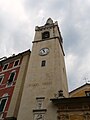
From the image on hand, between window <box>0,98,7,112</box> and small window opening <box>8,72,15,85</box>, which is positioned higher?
small window opening <box>8,72,15,85</box>

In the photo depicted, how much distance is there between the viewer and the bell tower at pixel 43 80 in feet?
61.7

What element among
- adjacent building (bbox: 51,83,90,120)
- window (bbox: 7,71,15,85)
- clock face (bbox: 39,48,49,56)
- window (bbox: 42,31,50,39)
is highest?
window (bbox: 42,31,50,39)

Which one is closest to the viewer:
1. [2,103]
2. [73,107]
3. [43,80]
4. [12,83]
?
[73,107]

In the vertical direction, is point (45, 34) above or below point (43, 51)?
above

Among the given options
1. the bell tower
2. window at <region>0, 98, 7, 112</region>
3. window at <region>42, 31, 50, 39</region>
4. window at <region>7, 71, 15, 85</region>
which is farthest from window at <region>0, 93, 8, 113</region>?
window at <region>42, 31, 50, 39</region>

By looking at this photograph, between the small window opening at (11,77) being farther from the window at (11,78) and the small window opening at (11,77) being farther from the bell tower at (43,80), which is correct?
the bell tower at (43,80)

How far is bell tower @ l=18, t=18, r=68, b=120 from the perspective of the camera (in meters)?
18.8

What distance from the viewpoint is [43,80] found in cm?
2172

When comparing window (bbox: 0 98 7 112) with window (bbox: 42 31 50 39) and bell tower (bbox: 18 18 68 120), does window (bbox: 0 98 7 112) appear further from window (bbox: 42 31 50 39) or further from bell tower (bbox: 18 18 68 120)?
window (bbox: 42 31 50 39)

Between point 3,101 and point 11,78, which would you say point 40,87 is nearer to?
point 3,101

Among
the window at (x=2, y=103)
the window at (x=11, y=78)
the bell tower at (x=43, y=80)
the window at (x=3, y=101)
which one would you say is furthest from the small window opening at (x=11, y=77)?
the bell tower at (x=43, y=80)

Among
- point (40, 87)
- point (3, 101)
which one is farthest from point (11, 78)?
point (40, 87)

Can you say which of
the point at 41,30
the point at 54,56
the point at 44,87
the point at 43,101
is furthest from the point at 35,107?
the point at 41,30

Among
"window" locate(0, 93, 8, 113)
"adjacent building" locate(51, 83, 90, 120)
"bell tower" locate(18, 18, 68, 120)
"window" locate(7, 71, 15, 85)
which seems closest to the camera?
"adjacent building" locate(51, 83, 90, 120)
